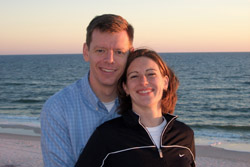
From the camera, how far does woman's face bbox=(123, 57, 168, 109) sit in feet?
9.61

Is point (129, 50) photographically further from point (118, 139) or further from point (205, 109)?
point (205, 109)

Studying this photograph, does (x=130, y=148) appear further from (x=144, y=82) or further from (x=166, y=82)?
(x=166, y=82)

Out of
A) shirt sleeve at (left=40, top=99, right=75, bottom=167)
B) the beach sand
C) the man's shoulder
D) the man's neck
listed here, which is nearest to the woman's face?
the man's neck

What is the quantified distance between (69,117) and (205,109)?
18418 mm

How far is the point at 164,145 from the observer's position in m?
2.89

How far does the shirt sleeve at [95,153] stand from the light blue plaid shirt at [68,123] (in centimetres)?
33

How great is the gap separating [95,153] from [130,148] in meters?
0.33

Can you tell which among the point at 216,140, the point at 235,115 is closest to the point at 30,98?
the point at 235,115

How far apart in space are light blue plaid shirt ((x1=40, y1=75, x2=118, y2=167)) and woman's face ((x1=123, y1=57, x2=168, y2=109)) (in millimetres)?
448

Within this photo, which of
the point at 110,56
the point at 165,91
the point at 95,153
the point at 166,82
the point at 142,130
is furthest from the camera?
the point at 165,91

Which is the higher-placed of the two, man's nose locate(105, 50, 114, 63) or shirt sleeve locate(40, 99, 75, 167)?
man's nose locate(105, 50, 114, 63)

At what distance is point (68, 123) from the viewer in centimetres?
303

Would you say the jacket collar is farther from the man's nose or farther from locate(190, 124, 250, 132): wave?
locate(190, 124, 250, 132): wave

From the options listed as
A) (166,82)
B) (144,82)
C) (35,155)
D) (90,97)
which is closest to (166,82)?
(166,82)
